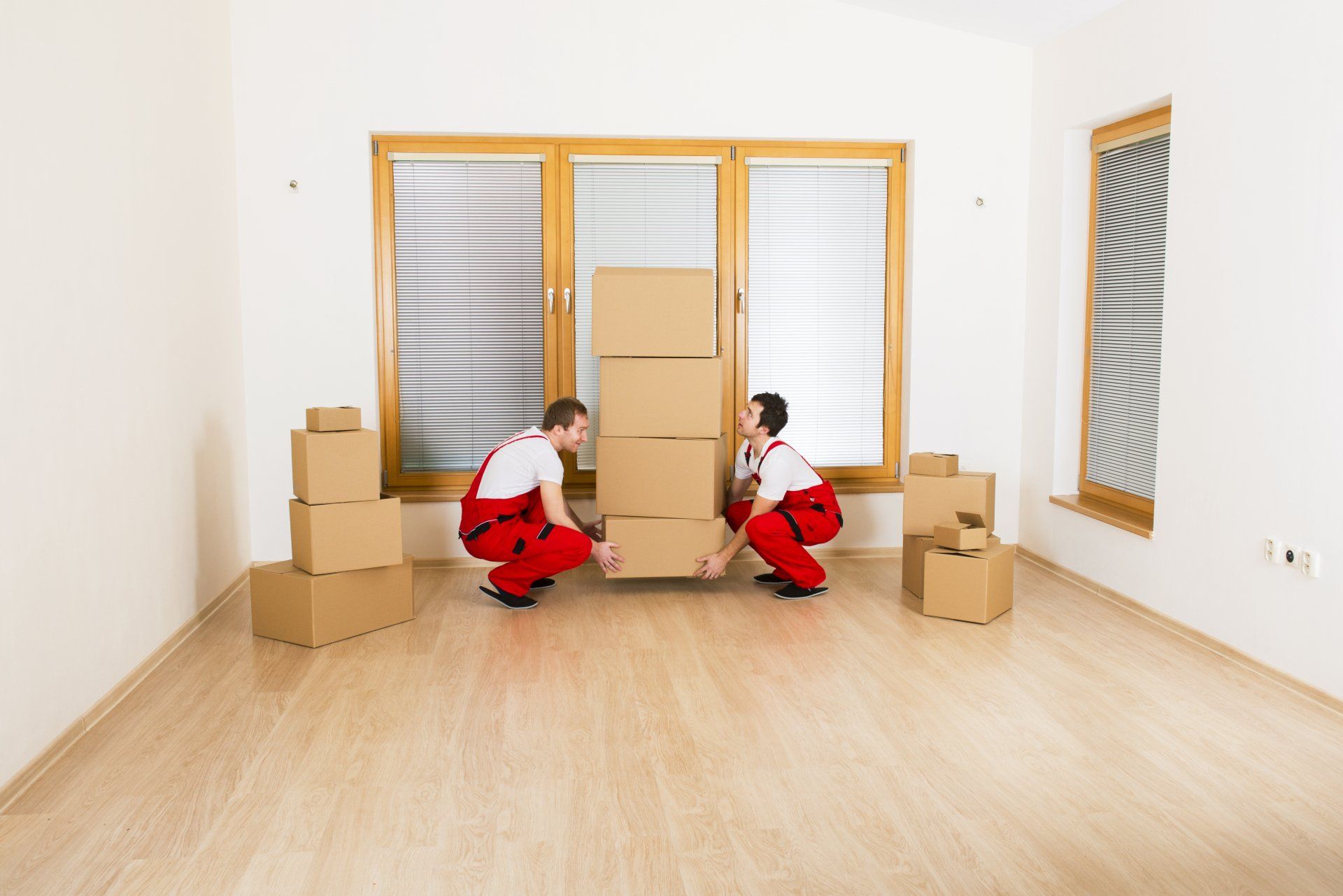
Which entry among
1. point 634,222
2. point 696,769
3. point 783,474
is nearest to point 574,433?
point 783,474

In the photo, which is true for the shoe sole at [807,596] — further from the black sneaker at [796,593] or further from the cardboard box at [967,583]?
the cardboard box at [967,583]

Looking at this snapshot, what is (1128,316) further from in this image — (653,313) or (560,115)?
(560,115)

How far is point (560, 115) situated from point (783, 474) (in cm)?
193

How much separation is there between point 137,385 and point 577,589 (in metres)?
1.92

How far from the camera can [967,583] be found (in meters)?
3.77

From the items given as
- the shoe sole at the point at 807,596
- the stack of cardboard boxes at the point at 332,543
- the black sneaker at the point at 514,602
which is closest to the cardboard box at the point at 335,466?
the stack of cardboard boxes at the point at 332,543

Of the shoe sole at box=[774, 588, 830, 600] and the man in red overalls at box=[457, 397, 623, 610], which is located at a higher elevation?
the man in red overalls at box=[457, 397, 623, 610]

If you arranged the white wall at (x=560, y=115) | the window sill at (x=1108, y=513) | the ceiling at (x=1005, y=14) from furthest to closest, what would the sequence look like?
the white wall at (x=560, y=115)
the ceiling at (x=1005, y=14)
the window sill at (x=1108, y=513)

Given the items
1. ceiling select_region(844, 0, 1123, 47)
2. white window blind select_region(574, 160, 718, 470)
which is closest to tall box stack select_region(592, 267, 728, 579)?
white window blind select_region(574, 160, 718, 470)

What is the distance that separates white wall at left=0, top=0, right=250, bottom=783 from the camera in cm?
246

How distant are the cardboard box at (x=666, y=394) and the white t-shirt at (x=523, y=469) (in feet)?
0.98

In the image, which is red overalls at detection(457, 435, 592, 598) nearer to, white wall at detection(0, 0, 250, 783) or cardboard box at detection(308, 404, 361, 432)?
cardboard box at detection(308, 404, 361, 432)

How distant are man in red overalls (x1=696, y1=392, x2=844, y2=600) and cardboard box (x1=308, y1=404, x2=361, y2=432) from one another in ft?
4.91

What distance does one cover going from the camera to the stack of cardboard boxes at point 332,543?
136 inches
